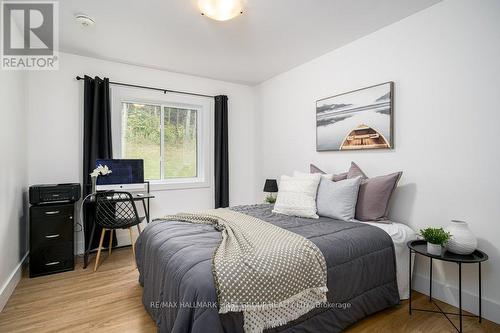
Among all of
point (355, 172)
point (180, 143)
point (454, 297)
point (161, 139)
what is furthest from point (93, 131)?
point (454, 297)

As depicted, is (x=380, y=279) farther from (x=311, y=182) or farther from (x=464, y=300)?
(x=311, y=182)

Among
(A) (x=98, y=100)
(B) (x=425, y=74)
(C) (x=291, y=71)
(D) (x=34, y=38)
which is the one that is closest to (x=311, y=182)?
(B) (x=425, y=74)

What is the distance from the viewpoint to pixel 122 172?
3.27m

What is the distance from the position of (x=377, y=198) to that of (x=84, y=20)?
3169 mm

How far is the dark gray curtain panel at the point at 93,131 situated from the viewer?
3.17m

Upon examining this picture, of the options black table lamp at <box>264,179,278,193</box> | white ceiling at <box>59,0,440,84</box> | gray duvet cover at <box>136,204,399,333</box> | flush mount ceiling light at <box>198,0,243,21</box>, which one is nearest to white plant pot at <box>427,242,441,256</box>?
gray duvet cover at <box>136,204,399,333</box>

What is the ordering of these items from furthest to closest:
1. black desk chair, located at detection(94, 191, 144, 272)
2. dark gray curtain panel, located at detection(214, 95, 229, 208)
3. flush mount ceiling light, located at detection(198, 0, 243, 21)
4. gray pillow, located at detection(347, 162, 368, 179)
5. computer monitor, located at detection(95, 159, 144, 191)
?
dark gray curtain panel, located at detection(214, 95, 229, 208) < computer monitor, located at detection(95, 159, 144, 191) < black desk chair, located at detection(94, 191, 144, 272) < gray pillow, located at detection(347, 162, 368, 179) < flush mount ceiling light, located at detection(198, 0, 243, 21)

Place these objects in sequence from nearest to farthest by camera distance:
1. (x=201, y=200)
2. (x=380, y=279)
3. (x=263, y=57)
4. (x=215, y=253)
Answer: (x=215, y=253) → (x=380, y=279) → (x=263, y=57) → (x=201, y=200)

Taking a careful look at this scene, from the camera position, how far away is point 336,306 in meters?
1.72

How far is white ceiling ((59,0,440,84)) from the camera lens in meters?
2.20

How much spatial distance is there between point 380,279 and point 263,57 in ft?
9.00

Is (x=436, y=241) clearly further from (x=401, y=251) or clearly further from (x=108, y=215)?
(x=108, y=215)

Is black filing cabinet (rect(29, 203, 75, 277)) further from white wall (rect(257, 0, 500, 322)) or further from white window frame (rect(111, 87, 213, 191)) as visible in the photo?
white wall (rect(257, 0, 500, 322))

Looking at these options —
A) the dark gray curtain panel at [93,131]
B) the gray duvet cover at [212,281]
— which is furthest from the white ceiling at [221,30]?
the gray duvet cover at [212,281]
